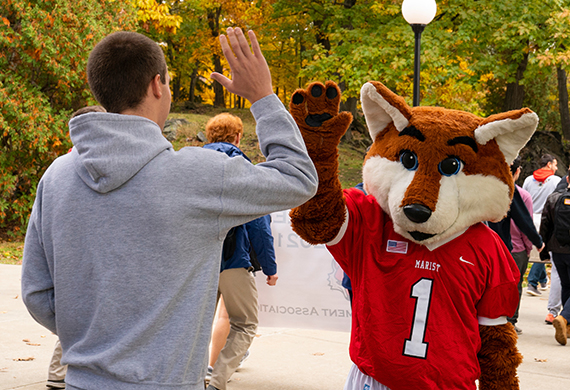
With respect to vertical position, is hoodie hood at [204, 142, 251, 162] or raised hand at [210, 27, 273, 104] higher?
raised hand at [210, 27, 273, 104]

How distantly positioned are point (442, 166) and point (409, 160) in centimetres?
15

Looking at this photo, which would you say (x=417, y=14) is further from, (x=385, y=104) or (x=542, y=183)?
(x=385, y=104)

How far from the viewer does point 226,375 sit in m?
4.50

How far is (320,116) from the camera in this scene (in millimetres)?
2371

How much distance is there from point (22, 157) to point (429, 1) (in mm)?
9033

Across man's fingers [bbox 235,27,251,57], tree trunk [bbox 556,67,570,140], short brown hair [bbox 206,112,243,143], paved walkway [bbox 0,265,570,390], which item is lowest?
paved walkway [bbox 0,265,570,390]

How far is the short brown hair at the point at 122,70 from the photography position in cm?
181

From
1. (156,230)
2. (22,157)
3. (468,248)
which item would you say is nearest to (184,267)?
(156,230)

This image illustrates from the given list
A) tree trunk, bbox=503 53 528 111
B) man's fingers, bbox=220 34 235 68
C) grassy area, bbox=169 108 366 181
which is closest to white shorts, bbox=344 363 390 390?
man's fingers, bbox=220 34 235 68

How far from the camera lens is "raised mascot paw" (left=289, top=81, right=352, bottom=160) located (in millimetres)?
2336

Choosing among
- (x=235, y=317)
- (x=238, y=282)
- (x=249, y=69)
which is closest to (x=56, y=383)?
(x=235, y=317)

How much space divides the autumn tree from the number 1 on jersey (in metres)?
10.9

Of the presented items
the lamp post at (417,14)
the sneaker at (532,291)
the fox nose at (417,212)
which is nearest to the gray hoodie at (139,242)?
the fox nose at (417,212)

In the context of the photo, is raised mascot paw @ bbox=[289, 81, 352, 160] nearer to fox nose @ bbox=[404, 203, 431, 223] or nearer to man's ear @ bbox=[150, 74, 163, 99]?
fox nose @ bbox=[404, 203, 431, 223]
